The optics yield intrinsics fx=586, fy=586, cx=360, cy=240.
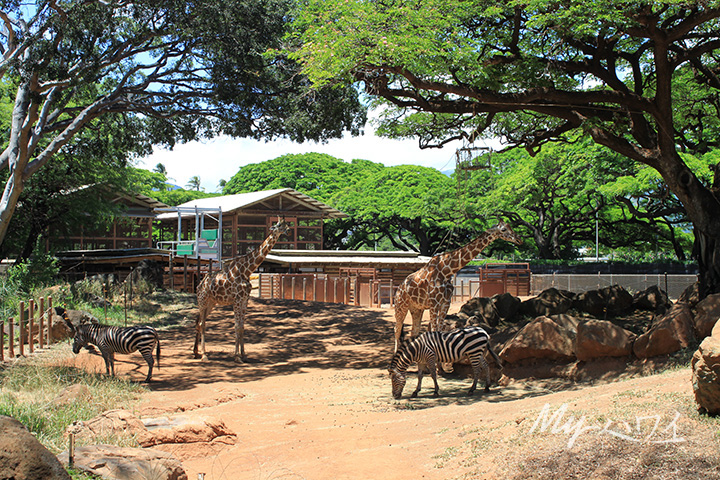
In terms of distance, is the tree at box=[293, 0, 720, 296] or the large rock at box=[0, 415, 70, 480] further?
the tree at box=[293, 0, 720, 296]

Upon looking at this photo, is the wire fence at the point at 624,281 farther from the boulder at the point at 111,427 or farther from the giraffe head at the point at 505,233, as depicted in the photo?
the boulder at the point at 111,427

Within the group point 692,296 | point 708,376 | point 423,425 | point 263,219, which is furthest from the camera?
point 263,219

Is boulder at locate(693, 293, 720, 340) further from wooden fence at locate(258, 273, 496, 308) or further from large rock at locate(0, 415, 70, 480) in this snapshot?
wooden fence at locate(258, 273, 496, 308)

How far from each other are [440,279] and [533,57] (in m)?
5.43

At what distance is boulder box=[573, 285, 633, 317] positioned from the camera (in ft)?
50.3

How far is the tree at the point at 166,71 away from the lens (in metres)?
15.2

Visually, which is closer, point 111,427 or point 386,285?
point 111,427

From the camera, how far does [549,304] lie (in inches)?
621

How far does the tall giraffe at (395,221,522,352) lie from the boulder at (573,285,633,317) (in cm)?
401

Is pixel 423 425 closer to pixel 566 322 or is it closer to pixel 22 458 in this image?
pixel 566 322

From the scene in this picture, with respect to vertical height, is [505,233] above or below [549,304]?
above

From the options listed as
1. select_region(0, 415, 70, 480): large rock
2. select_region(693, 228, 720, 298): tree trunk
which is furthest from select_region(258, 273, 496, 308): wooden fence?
select_region(0, 415, 70, 480): large rock

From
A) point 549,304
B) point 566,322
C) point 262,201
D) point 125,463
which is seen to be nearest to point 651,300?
point 549,304

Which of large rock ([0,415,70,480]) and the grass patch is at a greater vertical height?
large rock ([0,415,70,480])
